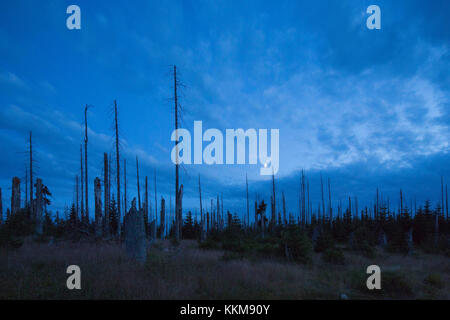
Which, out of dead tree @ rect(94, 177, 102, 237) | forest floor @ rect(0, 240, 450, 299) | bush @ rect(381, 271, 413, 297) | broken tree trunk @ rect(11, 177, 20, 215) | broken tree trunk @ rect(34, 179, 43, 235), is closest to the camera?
forest floor @ rect(0, 240, 450, 299)

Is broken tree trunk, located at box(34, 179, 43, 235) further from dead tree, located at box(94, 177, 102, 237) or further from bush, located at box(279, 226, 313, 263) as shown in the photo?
bush, located at box(279, 226, 313, 263)

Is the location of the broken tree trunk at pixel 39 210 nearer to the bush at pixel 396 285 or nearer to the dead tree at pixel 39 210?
the dead tree at pixel 39 210

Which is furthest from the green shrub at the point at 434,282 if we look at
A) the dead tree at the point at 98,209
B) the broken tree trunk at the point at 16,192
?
the broken tree trunk at the point at 16,192

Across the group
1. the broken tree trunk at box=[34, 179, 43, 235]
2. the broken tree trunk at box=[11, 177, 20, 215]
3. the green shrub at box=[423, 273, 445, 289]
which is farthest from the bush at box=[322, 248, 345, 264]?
the broken tree trunk at box=[11, 177, 20, 215]

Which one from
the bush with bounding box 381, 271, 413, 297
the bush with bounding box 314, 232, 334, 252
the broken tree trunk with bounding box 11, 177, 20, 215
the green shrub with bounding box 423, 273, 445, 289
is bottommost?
the bush with bounding box 314, 232, 334, 252

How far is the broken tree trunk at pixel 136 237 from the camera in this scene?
10.9 meters

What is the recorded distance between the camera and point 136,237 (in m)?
11.4

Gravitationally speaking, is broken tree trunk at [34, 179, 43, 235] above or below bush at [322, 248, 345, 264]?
above

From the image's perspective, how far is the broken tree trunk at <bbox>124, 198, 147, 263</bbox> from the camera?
1095 centimetres

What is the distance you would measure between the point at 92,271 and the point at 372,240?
24062 mm
